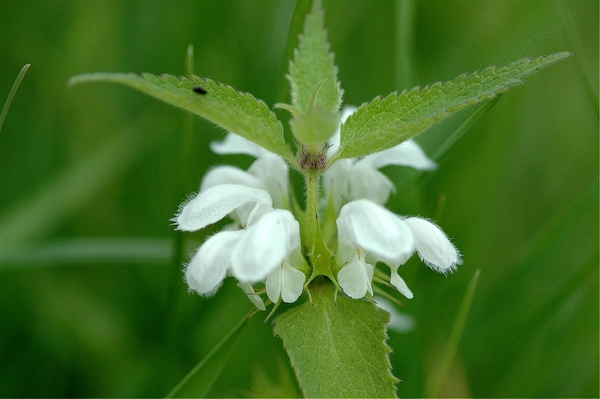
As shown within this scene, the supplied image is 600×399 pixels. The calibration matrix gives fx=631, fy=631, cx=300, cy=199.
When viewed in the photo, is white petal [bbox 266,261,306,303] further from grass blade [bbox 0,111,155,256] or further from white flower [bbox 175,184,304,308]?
grass blade [bbox 0,111,155,256]

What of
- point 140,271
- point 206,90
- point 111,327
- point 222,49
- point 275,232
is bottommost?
point 111,327

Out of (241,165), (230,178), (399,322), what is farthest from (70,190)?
(399,322)

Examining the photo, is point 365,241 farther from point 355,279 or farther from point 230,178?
point 230,178

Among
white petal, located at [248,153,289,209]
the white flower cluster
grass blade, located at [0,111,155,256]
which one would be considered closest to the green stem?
the white flower cluster

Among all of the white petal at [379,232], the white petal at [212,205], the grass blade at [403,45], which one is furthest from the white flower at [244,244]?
the grass blade at [403,45]

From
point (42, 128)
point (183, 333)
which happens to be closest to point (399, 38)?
point (183, 333)

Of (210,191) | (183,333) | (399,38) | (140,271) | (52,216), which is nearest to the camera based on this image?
(210,191)

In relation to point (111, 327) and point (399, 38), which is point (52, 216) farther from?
point (399, 38)
